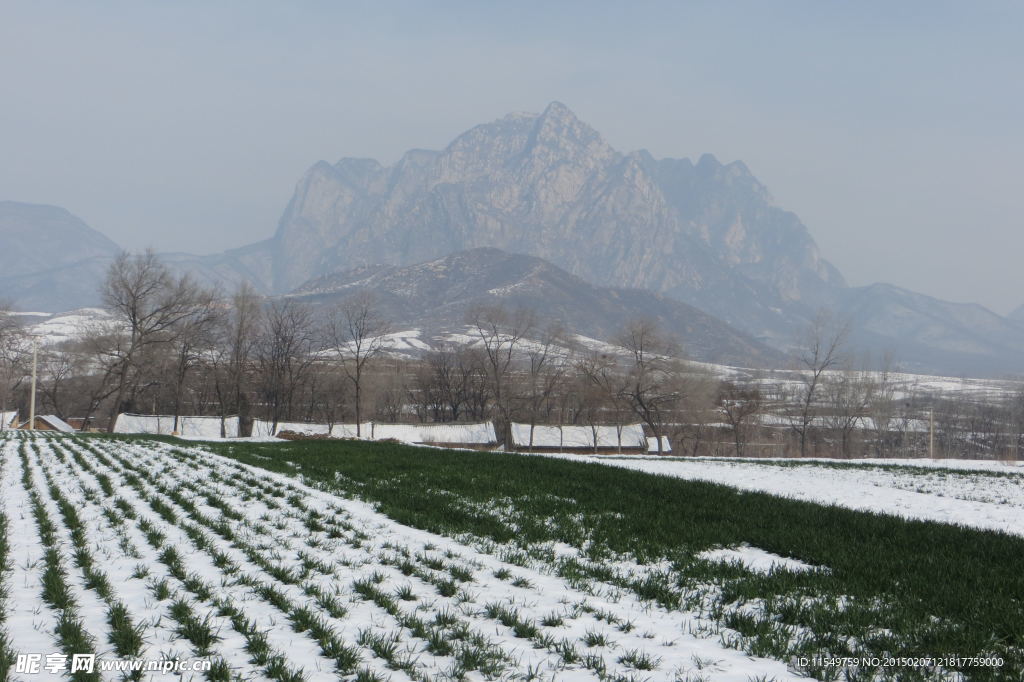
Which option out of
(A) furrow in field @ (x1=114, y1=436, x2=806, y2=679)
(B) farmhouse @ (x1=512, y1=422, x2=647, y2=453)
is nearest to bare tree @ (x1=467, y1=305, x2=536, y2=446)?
(B) farmhouse @ (x1=512, y1=422, x2=647, y2=453)

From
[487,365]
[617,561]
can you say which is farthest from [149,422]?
[617,561]

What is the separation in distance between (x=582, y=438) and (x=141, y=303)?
4688 centimetres

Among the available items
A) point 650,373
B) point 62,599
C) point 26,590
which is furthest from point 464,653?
point 650,373

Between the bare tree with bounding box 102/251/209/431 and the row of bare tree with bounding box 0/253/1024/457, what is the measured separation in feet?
0.44

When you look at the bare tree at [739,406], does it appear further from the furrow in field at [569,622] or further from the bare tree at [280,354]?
the furrow in field at [569,622]

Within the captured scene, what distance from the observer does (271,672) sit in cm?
531

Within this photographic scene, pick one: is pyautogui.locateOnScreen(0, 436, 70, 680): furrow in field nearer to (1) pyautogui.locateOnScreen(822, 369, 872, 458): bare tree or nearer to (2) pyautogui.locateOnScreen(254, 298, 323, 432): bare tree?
(2) pyautogui.locateOnScreen(254, 298, 323, 432): bare tree

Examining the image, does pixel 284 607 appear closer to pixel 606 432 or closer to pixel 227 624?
pixel 227 624

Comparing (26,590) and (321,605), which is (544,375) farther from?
(26,590)

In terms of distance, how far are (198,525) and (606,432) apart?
73708 millimetres

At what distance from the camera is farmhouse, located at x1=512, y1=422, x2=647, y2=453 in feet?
258

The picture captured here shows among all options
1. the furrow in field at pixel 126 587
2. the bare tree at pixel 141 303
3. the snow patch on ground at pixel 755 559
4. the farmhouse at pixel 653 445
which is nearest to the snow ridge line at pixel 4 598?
the furrow in field at pixel 126 587

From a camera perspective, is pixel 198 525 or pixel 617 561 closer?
pixel 617 561

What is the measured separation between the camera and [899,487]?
2256cm
